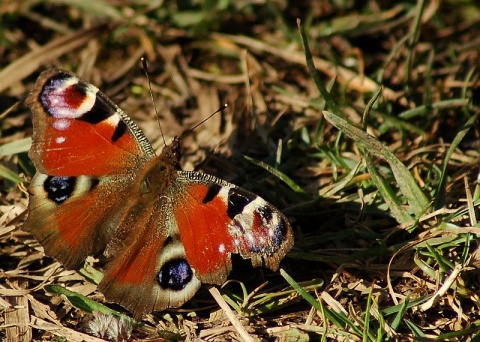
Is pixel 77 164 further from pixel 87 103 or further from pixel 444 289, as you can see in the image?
pixel 444 289

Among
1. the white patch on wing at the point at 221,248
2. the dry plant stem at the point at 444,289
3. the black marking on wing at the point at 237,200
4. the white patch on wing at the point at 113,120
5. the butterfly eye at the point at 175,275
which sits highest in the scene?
the white patch on wing at the point at 113,120

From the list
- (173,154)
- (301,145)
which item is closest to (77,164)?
(173,154)

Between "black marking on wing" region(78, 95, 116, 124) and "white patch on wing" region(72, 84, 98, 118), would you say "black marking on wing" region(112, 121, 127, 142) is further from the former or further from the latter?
"white patch on wing" region(72, 84, 98, 118)

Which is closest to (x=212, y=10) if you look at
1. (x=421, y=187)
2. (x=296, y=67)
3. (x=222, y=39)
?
(x=222, y=39)

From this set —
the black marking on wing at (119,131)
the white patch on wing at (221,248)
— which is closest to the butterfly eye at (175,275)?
A: the white patch on wing at (221,248)

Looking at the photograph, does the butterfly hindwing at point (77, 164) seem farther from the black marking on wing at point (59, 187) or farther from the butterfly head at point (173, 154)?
the butterfly head at point (173, 154)

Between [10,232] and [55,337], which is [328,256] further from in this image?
[10,232]
